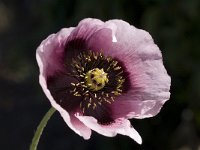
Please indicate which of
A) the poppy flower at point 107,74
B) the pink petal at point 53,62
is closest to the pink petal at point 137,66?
the poppy flower at point 107,74

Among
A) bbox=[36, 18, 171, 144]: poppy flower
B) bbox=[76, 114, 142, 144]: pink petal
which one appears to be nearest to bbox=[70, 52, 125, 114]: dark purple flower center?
bbox=[36, 18, 171, 144]: poppy flower

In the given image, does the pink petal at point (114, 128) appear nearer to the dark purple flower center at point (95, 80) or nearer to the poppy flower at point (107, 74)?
the poppy flower at point (107, 74)

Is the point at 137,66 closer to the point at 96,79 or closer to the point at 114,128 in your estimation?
the point at 96,79

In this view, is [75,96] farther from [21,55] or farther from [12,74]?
[12,74]

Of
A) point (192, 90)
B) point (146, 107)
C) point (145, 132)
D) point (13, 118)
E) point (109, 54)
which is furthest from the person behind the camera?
point (13, 118)

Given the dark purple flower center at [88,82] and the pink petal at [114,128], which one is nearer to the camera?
the pink petal at [114,128]

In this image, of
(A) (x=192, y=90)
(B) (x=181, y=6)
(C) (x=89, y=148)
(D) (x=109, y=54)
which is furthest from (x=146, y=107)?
(C) (x=89, y=148)

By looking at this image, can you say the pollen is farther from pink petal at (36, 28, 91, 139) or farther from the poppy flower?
pink petal at (36, 28, 91, 139)

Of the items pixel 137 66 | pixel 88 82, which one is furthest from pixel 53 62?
pixel 137 66
